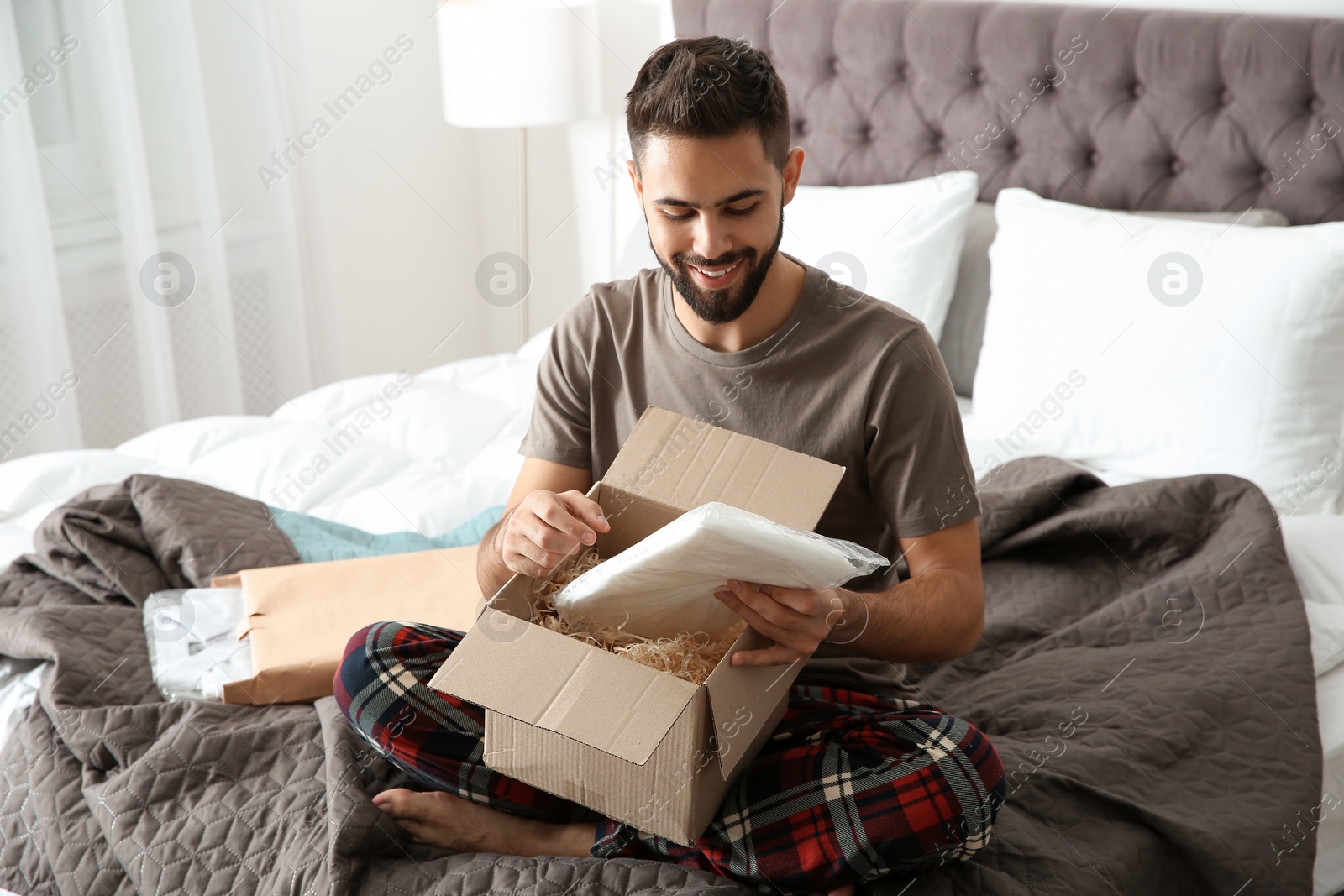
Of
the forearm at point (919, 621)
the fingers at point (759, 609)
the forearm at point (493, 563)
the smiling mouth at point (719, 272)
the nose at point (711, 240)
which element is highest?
the nose at point (711, 240)

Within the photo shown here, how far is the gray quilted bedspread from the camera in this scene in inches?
43.0

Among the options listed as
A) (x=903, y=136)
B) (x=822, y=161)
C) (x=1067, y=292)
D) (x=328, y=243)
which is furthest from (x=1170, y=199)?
(x=328, y=243)

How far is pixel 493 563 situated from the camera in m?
1.15

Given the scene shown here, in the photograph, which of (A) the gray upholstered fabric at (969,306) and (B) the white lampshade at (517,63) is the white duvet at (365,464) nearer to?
(A) the gray upholstered fabric at (969,306)

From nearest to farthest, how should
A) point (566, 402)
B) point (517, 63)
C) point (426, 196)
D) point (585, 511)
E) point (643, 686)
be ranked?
point (643, 686) < point (585, 511) < point (566, 402) < point (517, 63) < point (426, 196)

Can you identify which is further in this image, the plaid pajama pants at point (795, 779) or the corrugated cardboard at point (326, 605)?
the corrugated cardboard at point (326, 605)

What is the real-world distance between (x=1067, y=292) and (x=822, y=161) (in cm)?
72

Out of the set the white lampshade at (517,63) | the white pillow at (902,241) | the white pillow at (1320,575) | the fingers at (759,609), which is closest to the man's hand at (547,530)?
the fingers at (759,609)

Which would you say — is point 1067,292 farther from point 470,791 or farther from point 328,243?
point 328,243

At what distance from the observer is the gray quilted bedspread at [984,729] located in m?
1.09

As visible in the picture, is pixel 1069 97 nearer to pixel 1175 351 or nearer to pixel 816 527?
pixel 1175 351

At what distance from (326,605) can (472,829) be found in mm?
407

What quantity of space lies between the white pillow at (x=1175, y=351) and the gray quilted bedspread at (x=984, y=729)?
17 cm

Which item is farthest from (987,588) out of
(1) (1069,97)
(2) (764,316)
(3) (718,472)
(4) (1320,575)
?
(1) (1069,97)
